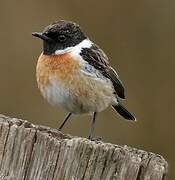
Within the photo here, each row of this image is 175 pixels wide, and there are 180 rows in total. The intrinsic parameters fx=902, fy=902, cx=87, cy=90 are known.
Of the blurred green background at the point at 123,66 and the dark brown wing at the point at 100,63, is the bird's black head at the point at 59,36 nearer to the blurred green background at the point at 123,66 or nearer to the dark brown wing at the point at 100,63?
the dark brown wing at the point at 100,63

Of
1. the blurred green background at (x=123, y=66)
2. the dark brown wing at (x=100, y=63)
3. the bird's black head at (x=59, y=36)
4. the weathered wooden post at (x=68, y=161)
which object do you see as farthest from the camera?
the blurred green background at (x=123, y=66)

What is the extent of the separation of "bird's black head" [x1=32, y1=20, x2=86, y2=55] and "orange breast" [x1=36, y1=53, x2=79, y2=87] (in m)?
0.11

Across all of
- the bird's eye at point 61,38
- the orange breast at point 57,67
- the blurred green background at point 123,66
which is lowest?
the blurred green background at point 123,66

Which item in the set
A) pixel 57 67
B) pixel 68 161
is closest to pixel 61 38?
pixel 57 67

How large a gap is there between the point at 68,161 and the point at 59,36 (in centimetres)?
330

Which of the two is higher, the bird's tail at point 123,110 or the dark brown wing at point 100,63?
the dark brown wing at point 100,63

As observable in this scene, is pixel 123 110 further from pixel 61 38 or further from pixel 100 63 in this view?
pixel 61 38

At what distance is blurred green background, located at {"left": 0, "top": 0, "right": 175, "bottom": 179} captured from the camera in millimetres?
12328

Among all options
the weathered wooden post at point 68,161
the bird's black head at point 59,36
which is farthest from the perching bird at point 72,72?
the weathered wooden post at point 68,161

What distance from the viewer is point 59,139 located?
18.3ft

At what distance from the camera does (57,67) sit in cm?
845

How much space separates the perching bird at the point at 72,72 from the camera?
8.40 m

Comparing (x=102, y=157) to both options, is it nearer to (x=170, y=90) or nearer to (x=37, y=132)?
(x=37, y=132)

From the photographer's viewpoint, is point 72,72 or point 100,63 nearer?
point 72,72
